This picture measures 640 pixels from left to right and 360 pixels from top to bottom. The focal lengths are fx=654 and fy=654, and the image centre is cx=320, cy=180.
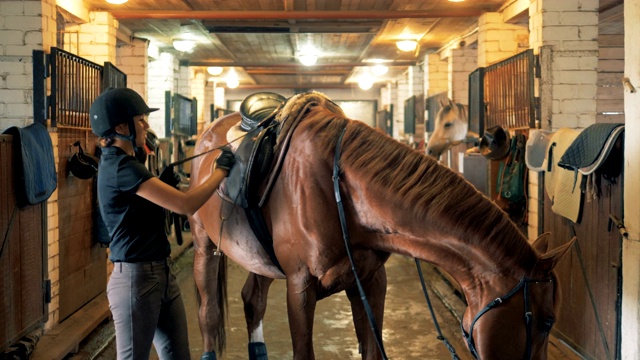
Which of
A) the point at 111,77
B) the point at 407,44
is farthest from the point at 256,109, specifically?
the point at 407,44

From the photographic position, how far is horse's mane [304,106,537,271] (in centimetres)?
242

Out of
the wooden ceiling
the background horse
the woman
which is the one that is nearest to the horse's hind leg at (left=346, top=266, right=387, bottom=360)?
the woman

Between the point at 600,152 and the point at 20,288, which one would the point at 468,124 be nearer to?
the point at 600,152

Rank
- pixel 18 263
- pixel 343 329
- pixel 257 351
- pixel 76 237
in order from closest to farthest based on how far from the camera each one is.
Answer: pixel 257 351, pixel 18 263, pixel 343 329, pixel 76 237

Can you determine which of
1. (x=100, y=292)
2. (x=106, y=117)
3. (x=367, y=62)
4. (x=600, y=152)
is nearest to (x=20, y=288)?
(x=100, y=292)

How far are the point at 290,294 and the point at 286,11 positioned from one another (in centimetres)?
509

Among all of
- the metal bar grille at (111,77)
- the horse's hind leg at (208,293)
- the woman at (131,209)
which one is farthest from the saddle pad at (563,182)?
the metal bar grille at (111,77)

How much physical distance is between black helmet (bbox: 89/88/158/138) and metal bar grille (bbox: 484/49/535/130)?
4.16 metres

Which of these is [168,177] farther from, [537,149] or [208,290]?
[537,149]

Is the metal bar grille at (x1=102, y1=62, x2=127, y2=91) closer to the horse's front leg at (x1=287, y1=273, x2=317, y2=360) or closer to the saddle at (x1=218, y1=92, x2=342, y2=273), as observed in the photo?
the saddle at (x1=218, y1=92, x2=342, y2=273)

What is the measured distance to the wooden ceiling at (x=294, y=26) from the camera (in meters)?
7.42

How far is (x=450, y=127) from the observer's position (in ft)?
27.8

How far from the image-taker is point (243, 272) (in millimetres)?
8258

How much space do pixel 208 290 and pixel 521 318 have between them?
2522 mm
